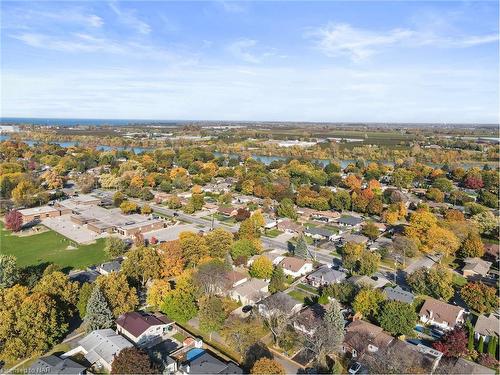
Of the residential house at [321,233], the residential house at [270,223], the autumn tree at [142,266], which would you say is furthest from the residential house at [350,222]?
the autumn tree at [142,266]

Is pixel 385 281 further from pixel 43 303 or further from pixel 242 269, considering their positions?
pixel 43 303

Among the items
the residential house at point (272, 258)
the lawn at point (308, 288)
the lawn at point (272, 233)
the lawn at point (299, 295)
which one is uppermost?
the residential house at point (272, 258)

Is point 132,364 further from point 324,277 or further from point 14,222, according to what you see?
point 14,222

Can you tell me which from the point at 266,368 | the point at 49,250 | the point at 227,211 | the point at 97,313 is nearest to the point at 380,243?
the point at 227,211

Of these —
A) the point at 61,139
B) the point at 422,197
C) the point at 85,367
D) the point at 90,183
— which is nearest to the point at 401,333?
the point at 85,367

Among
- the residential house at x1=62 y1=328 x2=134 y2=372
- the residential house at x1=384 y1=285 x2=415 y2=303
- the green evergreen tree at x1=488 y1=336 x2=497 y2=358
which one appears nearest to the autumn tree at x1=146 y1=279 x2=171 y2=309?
the residential house at x1=62 y1=328 x2=134 y2=372

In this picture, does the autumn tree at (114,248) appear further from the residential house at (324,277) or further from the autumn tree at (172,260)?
the residential house at (324,277)
